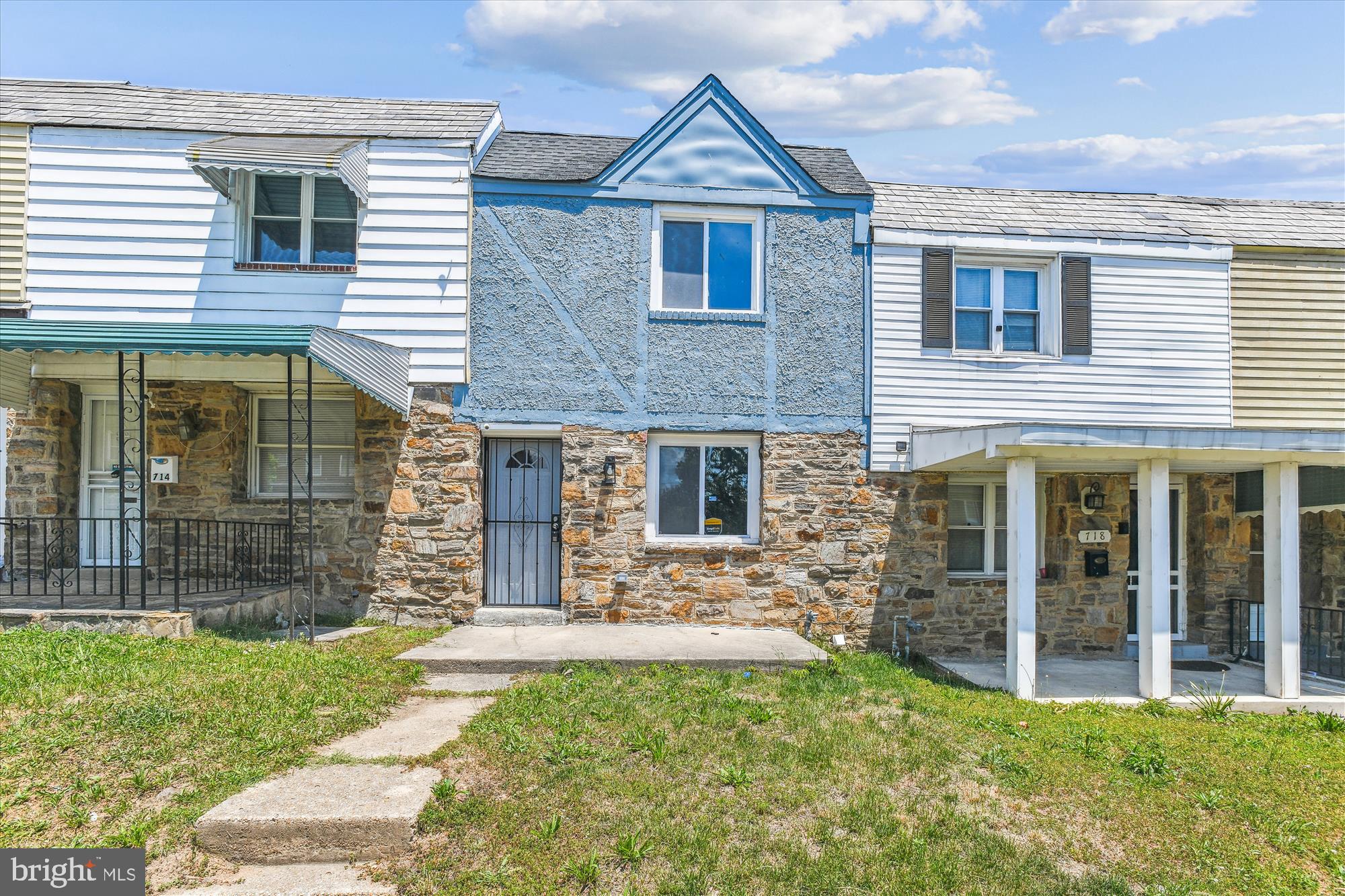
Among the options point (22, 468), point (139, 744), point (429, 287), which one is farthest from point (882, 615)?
point (22, 468)

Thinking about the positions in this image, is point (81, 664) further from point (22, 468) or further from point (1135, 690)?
point (1135, 690)

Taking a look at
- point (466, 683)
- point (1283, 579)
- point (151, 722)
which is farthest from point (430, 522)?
point (1283, 579)


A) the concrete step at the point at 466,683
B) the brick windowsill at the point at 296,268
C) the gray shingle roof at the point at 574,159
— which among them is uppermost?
the gray shingle roof at the point at 574,159

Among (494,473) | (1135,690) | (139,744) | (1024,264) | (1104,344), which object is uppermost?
(1024,264)

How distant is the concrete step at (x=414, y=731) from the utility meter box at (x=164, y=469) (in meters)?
4.92

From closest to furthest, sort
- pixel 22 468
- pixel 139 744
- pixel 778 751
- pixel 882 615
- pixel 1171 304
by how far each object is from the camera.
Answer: pixel 139 744 < pixel 778 751 < pixel 22 468 < pixel 882 615 < pixel 1171 304

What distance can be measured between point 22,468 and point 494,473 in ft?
17.4

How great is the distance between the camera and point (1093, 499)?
10797 mm

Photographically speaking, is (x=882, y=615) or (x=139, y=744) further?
(x=882, y=615)

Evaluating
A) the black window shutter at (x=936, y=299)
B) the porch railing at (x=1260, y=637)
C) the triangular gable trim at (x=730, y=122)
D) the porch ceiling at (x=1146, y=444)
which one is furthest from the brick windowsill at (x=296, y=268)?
the porch railing at (x=1260, y=637)

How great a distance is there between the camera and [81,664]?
647cm

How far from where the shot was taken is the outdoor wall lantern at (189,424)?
32.3 ft

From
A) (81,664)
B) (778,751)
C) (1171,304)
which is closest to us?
(778,751)

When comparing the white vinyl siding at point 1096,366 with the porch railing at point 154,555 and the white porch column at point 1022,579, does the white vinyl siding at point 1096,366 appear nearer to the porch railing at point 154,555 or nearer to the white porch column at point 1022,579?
the white porch column at point 1022,579
